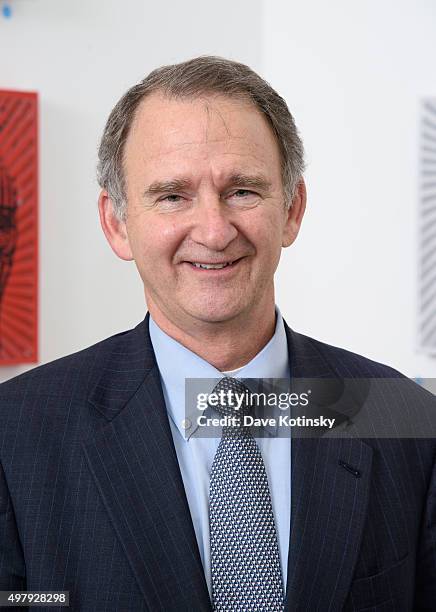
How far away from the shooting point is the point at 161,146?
47.8 inches

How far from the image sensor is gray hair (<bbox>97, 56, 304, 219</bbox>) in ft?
4.13

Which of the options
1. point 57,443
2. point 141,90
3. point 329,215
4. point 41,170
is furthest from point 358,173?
point 57,443

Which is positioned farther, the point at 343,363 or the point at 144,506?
the point at 343,363

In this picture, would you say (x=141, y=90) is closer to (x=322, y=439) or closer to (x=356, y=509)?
(x=322, y=439)

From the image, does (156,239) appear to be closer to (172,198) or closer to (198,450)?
(172,198)

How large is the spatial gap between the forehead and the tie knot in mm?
312

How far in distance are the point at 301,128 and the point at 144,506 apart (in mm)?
1926

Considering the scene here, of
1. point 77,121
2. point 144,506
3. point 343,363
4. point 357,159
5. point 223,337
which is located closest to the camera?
point 144,506

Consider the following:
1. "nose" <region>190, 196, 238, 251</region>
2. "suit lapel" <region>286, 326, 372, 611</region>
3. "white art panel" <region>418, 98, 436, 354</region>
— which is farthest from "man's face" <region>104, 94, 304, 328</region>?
"white art panel" <region>418, 98, 436, 354</region>

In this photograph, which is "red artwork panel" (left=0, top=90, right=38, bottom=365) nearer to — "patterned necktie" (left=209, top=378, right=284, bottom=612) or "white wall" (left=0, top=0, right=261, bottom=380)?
"white wall" (left=0, top=0, right=261, bottom=380)

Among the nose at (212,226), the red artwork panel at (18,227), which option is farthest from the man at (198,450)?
the red artwork panel at (18,227)

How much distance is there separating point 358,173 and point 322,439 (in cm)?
166

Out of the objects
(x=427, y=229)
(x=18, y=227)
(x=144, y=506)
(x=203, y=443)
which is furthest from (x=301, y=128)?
(x=144, y=506)

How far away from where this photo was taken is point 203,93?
1.24m
